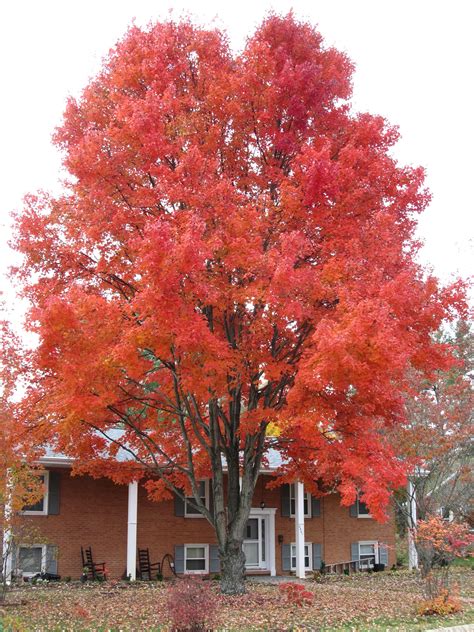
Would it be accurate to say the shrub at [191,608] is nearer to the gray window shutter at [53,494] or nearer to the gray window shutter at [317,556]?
the gray window shutter at [53,494]

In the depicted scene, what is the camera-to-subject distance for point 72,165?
13594 mm

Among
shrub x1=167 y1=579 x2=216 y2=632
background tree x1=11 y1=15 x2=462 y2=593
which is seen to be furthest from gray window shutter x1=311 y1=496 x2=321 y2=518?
shrub x1=167 y1=579 x2=216 y2=632

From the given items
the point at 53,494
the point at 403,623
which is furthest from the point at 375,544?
the point at 403,623

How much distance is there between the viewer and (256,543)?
2500 cm

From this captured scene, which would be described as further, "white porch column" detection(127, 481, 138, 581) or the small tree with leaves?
"white porch column" detection(127, 481, 138, 581)

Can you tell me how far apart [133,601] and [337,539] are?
1315 centimetres

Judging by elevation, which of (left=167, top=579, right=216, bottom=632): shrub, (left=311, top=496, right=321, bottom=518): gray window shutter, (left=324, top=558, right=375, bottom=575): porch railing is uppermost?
(left=311, top=496, right=321, bottom=518): gray window shutter

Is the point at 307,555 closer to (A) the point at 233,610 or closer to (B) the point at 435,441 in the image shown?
(B) the point at 435,441

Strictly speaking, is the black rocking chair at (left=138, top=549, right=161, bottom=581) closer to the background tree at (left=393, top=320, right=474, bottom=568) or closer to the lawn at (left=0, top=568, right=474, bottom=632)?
the lawn at (left=0, top=568, right=474, bottom=632)

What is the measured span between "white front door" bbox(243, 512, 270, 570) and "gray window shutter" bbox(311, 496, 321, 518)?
6.24ft

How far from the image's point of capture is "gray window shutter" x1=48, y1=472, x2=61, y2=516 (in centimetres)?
2172

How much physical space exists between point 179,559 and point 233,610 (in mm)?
10592

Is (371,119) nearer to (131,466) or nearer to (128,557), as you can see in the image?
(131,466)

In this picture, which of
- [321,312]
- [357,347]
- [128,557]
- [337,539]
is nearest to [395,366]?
[357,347]
